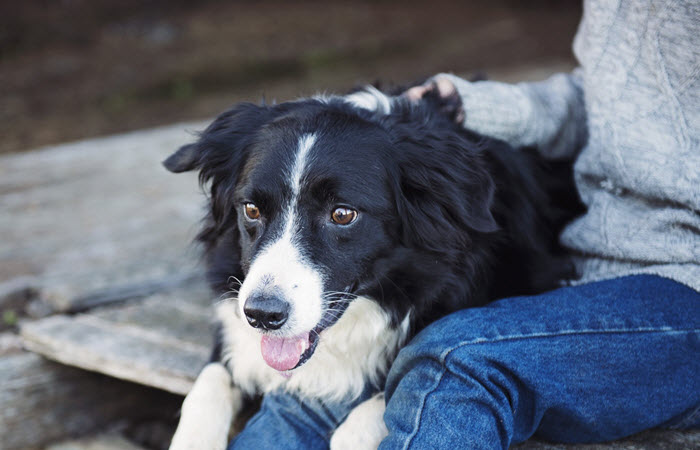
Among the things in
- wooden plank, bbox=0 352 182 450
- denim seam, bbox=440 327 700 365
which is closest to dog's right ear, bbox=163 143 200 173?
denim seam, bbox=440 327 700 365

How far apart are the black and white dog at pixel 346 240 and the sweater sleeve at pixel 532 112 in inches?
3.0

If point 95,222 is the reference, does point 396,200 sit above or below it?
above

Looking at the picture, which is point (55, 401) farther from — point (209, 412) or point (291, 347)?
point (291, 347)

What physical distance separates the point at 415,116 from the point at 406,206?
0.30 meters

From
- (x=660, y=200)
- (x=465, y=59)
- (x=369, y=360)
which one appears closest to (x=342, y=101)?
(x=369, y=360)

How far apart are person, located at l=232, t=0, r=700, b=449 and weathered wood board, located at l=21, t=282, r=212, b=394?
0.58m

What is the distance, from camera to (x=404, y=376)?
1824 mm

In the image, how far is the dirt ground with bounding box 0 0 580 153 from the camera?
771 centimetres

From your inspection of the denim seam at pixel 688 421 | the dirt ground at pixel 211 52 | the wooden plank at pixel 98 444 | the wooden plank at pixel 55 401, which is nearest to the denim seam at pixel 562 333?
the denim seam at pixel 688 421

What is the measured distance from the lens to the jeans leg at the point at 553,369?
165 cm

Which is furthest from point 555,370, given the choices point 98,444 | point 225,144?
point 98,444

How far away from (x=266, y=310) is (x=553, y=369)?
2.38ft

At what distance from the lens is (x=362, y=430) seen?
1.90 metres

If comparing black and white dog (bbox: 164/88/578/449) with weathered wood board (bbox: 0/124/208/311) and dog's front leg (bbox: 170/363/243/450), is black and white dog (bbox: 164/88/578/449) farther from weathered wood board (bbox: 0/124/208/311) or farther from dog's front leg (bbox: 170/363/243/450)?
weathered wood board (bbox: 0/124/208/311)
